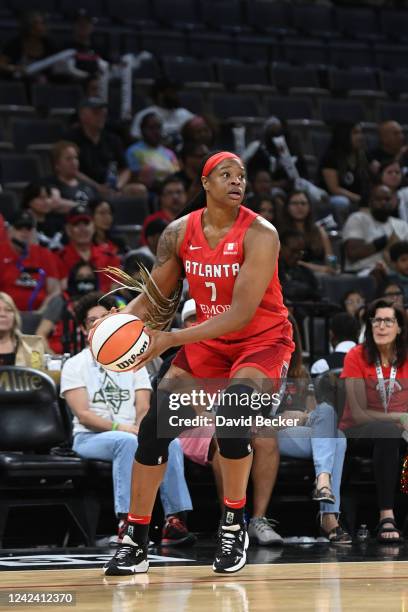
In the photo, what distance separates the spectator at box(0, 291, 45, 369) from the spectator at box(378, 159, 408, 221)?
5052mm

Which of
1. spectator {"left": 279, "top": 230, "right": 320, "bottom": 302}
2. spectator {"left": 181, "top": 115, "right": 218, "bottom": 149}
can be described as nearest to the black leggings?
spectator {"left": 279, "top": 230, "right": 320, "bottom": 302}

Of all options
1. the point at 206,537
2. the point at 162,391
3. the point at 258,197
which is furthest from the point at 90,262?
the point at 162,391

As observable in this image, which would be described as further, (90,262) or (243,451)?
(90,262)

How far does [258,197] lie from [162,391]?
5.11 metres

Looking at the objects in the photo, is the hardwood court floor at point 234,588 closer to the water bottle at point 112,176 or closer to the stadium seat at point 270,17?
the water bottle at point 112,176

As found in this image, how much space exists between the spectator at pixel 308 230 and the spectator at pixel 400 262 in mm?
680

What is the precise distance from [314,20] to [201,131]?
4849 millimetres

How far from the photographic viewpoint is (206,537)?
25.1 ft

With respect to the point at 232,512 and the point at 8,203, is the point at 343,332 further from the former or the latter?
the point at 8,203

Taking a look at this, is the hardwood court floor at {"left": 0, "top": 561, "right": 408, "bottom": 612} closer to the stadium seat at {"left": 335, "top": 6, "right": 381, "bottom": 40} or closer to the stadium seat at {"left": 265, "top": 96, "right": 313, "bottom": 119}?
the stadium seat at {"left": 265, "top": 96, "right": 313, "bottom": 119}

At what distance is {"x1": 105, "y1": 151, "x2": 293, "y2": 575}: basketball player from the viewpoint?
5.36 m

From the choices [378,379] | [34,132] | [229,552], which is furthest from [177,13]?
[229,552]

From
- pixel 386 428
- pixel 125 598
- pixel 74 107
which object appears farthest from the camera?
pixel 74 107

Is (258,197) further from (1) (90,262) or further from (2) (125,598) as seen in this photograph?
(2) (125,598)
